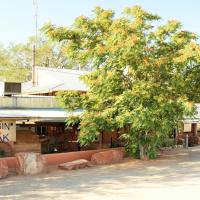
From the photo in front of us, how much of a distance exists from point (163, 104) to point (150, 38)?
389 cm

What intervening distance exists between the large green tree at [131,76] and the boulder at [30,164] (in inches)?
126

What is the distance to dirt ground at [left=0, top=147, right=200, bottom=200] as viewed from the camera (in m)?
14.1

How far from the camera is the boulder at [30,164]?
60.0 ft

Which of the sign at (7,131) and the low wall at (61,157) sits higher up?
the sign at (7,131)

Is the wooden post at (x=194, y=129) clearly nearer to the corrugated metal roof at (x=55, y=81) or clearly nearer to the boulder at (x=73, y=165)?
the corrugated metal roof at (x=55, y=81)

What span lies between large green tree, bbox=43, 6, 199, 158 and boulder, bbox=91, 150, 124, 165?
88 cm

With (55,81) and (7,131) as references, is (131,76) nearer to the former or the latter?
(7,131)

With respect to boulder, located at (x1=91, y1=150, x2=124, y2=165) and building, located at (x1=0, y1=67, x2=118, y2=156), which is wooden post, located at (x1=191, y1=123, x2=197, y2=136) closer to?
building, located at (x1=0, y1=67, x2=118, y2=156)

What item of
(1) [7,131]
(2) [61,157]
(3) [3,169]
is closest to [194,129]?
(2) [61,157]

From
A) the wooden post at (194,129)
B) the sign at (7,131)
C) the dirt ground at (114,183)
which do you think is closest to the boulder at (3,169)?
the dirt ground at (114,183)

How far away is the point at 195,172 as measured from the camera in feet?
61.3

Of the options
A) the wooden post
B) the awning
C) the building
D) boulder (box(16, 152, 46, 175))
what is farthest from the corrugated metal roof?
the wooden post

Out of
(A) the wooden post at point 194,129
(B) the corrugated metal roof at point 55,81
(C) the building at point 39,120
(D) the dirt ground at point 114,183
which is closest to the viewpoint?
(D) the dirt ground at point 114,183

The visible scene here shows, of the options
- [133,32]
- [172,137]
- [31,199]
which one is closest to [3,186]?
[31,199]
